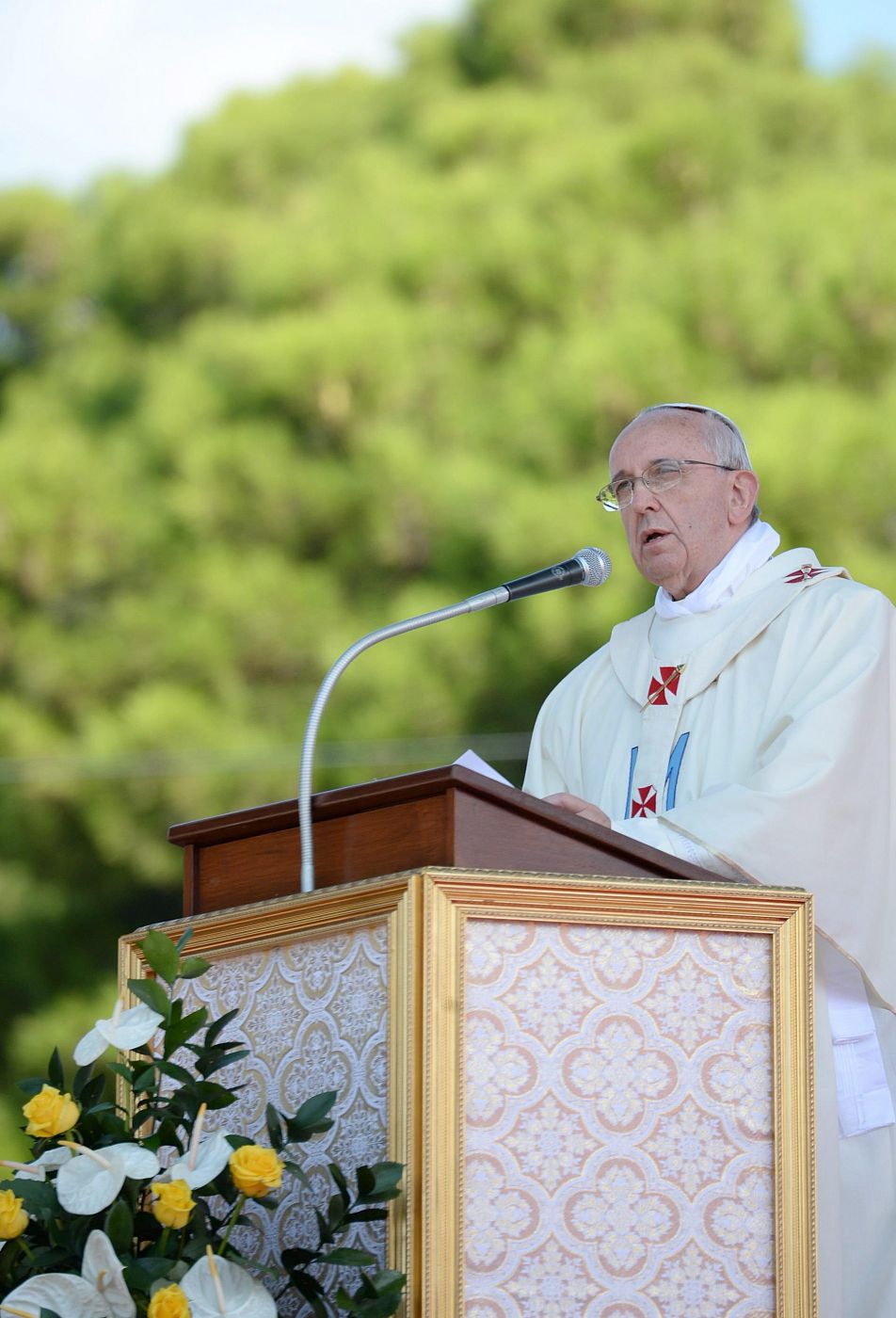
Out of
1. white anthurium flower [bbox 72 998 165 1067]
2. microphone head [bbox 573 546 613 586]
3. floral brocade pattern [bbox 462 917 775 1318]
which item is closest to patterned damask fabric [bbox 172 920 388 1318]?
floral brocade pattern [bbox 462 917 775 1318]

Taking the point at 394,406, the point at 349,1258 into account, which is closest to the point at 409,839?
the point at 349,1258

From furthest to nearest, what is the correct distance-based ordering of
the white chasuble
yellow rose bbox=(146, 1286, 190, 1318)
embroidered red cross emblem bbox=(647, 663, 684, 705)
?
embroidered red cross emblem bbox=(647, 663, 684, 705) < the white chasuble < yellow rose bbox=(146, 1286, 190, 1318)

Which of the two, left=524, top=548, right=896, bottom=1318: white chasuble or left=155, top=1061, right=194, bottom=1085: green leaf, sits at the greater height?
left=524, top=548, right=896, bottom=1318: white chasuble

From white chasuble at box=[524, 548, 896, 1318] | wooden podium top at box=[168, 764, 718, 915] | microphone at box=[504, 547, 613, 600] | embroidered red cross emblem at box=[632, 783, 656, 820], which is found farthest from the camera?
embroidered red cross emblem at box=[632, 783, 656, 820]

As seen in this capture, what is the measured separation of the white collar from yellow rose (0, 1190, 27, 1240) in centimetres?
160

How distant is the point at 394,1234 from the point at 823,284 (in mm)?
7853

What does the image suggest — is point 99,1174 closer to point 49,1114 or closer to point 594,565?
point 49,1114

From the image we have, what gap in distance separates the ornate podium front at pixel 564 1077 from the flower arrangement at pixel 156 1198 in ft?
0.27

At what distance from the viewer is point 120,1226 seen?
78.7 inches

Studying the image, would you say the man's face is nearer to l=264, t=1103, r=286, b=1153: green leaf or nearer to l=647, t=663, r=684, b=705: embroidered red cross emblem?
l=647, t=663, r=684, b=705: embroidered red cross emblem

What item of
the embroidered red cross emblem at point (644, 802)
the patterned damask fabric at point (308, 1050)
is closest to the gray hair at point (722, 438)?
the embroidered red cross emblem at point (644, 802)

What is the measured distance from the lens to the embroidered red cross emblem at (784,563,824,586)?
122 inches

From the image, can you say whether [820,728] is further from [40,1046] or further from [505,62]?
[505,62]

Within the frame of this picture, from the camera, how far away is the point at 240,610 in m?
9.79
